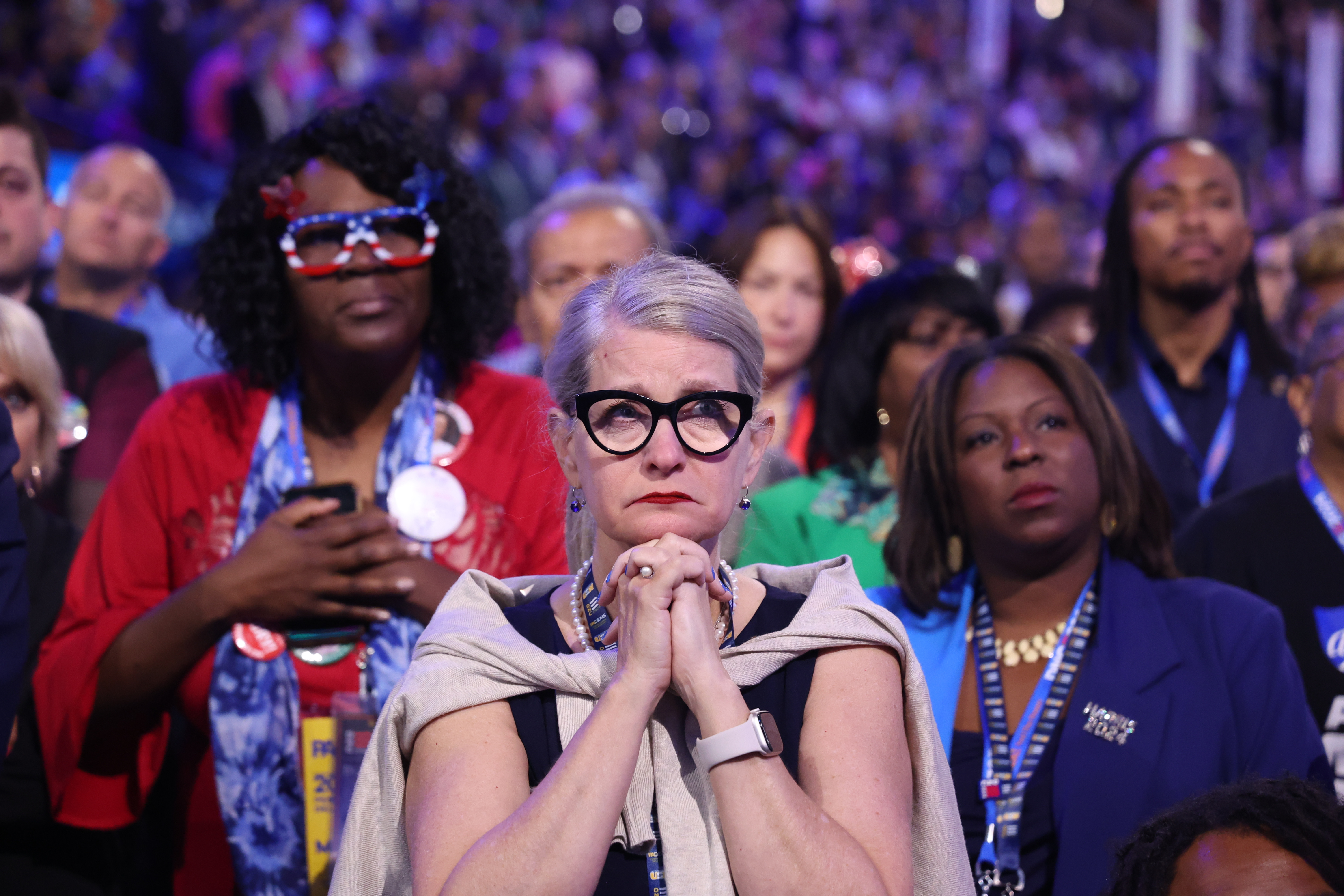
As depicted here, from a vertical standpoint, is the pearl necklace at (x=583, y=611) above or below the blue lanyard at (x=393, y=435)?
below

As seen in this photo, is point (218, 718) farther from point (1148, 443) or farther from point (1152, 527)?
point (1148, 443)

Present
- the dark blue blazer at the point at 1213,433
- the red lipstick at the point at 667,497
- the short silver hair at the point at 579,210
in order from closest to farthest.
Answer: the red lipstick at the point at 667,497
the dark blue blazer at the point at 1213,433
the short silver hair at the point at 579,210

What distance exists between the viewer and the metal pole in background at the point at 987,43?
1631cm

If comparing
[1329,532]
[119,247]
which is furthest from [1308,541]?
[119,247]

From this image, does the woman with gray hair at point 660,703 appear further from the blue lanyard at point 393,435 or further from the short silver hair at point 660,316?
the blue lanyard at point 393,435

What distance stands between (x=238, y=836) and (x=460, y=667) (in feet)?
3.36

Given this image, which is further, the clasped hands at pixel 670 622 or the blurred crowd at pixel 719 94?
the blurred crowd at pixel 719 94

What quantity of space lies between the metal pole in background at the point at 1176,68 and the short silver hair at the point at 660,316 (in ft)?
29.3

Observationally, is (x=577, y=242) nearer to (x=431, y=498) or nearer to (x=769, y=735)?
(x=431, y=498)

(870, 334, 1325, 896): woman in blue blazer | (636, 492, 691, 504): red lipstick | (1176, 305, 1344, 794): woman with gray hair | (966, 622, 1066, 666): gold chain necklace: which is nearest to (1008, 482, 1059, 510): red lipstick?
(870, 334, 1325, 896): woman in blue blazer

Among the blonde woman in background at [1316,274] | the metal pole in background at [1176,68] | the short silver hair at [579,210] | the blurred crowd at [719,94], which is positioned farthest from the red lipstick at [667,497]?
the metal pole in background at [1176,68]

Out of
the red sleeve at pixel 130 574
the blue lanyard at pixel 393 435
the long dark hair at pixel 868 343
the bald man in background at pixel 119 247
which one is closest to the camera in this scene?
the red sleeve at pixel 130 574

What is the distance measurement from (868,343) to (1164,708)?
1.60 m

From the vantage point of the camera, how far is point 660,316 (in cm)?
216
